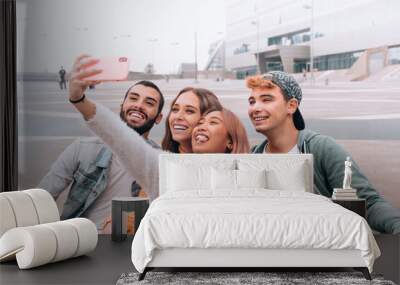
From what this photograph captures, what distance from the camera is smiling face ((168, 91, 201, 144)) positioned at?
26.7ft

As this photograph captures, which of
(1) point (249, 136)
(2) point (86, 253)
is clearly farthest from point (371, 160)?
(2) point (86, 253)

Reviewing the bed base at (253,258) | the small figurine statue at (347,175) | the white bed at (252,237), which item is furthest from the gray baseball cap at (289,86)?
the bed base at (253,258)

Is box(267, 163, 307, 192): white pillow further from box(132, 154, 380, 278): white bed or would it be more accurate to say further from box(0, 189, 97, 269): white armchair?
box(0, 189, 97, 269): white armchair

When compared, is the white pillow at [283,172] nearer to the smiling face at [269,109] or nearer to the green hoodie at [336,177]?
the green hoodie at [336,177]

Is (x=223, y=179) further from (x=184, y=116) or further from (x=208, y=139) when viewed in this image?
(x=184, y=116)

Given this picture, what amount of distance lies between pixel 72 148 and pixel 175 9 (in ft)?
6.71

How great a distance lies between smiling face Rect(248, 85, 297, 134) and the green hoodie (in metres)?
0.22

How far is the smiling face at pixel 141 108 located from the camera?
8227 millimetres

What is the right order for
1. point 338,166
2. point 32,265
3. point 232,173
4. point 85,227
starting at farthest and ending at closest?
point 338,166 → point 232,173 → point 85,227 → point 32,265

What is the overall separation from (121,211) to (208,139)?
1.33 meters

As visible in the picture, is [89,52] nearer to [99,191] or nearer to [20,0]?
[20,0]

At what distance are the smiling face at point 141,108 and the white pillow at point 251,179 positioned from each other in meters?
1.48

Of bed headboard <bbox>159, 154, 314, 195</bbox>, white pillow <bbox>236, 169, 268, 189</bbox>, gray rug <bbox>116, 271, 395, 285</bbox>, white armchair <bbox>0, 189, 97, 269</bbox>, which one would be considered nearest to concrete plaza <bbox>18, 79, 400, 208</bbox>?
bed headboard <bbox>159, 154, 314, 195</bbox>

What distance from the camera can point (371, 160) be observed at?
8.05 meters
